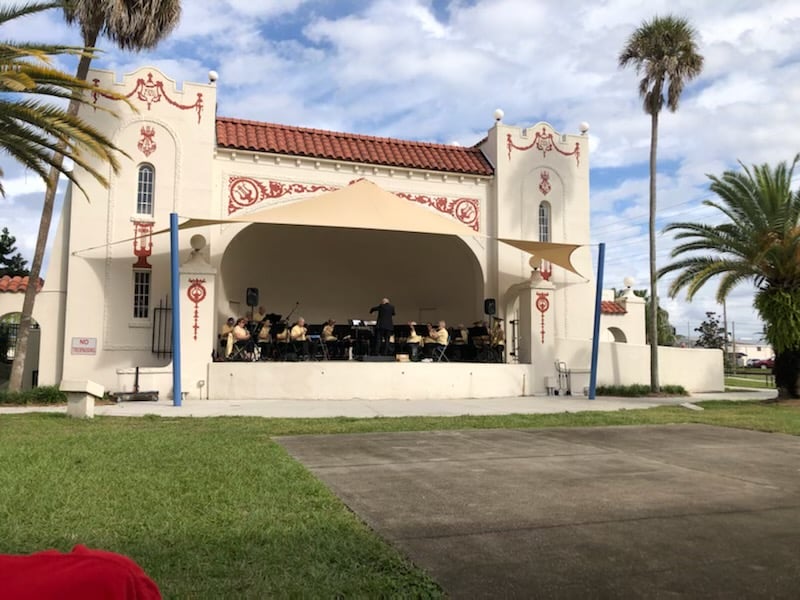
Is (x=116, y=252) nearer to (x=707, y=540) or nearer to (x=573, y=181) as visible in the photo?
(x=573, y=181)

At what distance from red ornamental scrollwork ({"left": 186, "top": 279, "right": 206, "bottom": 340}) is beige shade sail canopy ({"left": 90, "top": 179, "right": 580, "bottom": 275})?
1.38 m

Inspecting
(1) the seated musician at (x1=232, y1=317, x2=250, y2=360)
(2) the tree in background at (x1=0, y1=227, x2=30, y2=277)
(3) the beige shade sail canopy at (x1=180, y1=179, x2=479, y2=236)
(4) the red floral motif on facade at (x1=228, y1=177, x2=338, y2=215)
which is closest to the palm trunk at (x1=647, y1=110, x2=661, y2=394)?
(3) the beige shade sail canopy at (x1=180, y1=179, x2=479, y2=236)

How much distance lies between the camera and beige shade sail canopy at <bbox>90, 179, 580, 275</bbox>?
1428 cm

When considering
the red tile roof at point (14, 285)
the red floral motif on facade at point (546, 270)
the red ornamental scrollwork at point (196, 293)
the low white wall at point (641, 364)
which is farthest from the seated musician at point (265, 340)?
the red floral motif on facade at point (546, 270)

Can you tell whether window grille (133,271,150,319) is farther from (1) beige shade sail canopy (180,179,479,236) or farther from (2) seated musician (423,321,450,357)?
(2) seated musician (423,321,450,357)

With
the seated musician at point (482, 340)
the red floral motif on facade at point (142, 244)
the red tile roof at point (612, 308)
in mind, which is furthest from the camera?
the red tile roof at point (612, 308)

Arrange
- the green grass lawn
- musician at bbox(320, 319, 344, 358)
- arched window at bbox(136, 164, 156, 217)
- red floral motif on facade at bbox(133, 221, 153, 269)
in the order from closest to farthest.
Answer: the green grass lawn < red floral motif on facade at bbox(133, 221, 153, 269) < arched window at bbox(136, 164, 156, 217) < musician at bbox(320, 319, 344, 358)

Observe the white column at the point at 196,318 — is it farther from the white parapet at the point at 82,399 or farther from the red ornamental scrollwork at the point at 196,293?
the white parapet at the point at 82,399

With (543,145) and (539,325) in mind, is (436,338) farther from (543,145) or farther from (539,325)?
(543,145)

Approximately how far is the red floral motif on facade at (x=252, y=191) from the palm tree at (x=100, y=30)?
3.68 metres

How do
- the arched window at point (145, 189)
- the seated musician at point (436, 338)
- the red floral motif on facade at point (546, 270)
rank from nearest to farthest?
the arched window at point (145, 189) < the seated musician at point (436, 338) < the red floral motif on facade at point (546, 270)

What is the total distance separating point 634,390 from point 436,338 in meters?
5.61

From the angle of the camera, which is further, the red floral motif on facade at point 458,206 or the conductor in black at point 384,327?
the red floral motif on facade at point 458,206

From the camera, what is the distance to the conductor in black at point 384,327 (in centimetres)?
1650
